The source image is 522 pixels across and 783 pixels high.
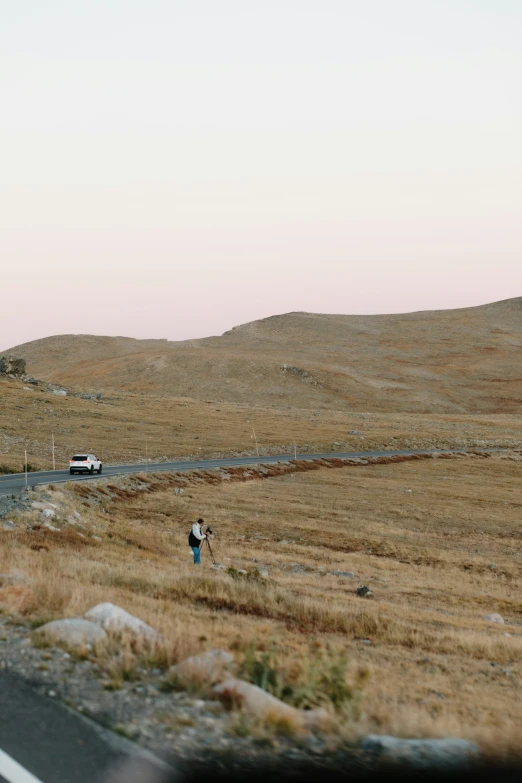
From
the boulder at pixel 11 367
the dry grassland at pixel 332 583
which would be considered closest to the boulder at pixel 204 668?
the dry grassland at pixel 332 583

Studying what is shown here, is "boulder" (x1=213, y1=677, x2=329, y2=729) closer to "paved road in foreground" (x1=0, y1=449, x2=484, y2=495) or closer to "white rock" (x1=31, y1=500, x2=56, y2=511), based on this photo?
"white rock" (x1=31, y1=500, x2=56, y2=511)

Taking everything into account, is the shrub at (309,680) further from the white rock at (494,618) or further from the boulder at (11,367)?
the boulder at (11,367)

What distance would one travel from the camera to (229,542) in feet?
87.4

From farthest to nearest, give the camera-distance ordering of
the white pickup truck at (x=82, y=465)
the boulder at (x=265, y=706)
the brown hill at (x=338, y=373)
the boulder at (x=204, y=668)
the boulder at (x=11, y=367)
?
the brown hill at (x=338, y=373) → the boulder at (x=11, y=367) → the white pickup truck at (x=82, y=465) → the boulder at (x=204, y=668) → the boulder at (x=265, y=706)

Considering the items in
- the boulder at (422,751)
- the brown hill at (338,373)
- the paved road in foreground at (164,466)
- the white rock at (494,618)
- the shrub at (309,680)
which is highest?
the brown hill at (338,373)

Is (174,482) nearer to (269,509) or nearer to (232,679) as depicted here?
(269,509)

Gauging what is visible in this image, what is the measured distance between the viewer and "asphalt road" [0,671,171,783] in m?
5.11

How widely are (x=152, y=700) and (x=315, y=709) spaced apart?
1.49 m

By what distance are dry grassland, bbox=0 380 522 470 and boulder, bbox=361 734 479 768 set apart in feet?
140

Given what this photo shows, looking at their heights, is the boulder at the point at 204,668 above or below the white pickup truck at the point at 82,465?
above

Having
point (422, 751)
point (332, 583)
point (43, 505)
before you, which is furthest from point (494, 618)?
point (43, 505)

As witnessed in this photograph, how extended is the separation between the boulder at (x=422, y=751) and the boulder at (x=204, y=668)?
5.48 ft

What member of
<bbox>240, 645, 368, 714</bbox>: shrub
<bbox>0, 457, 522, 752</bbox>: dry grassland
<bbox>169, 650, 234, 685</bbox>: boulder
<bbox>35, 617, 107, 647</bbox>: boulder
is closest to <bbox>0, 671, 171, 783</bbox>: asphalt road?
<bbox>0, 457, 522, 752</bbox>: dry grassland

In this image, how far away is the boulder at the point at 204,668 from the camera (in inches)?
271
